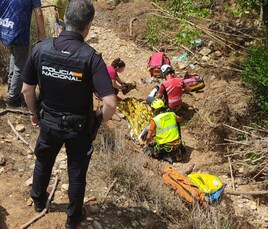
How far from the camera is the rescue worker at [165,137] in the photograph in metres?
6.25

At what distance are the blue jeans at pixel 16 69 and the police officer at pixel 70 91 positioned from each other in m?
1.98

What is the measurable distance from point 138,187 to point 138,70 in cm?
476

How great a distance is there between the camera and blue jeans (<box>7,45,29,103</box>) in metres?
5.09

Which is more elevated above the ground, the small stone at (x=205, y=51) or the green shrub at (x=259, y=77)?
the green shrub at (x=259, y=77)

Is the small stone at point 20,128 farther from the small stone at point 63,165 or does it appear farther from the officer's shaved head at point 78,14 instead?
the officer's shaved head at point 78,14

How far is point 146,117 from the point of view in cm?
709

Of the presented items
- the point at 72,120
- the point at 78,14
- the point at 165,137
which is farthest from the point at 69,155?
the point at 165,137

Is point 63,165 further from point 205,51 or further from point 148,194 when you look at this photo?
point 205,51

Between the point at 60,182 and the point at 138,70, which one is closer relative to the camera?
the point at 60,182

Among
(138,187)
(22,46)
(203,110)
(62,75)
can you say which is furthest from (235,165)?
(62,75)

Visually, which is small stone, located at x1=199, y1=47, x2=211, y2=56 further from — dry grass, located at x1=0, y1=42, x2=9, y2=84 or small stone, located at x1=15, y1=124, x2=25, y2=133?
small stone, located at x1=15, y1=124, x2=25, y2=133

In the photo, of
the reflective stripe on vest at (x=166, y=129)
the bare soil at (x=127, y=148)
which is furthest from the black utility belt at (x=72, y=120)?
the reflective stripe on vest at (x=166, y=129)

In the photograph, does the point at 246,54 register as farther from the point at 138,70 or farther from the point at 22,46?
the point at 22,46

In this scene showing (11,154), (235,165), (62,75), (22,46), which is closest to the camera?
(62,75)
